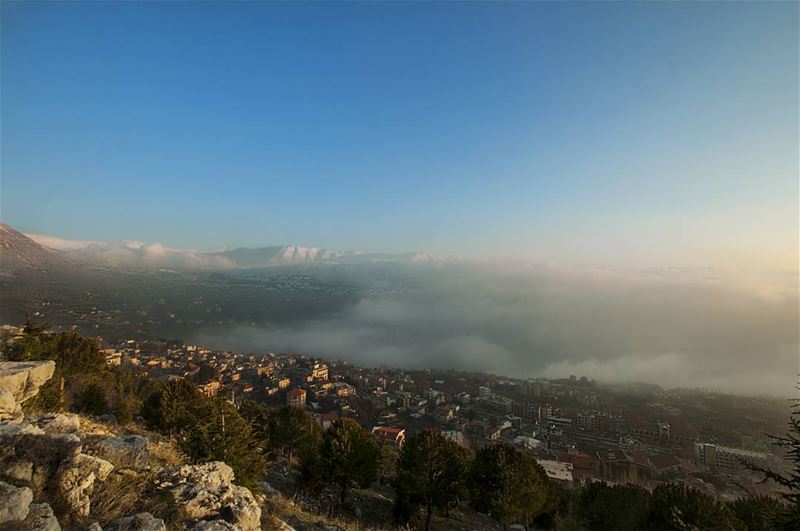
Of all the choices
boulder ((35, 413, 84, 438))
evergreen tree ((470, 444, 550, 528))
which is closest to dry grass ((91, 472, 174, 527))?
boulder ((35, 413, 84, 438))

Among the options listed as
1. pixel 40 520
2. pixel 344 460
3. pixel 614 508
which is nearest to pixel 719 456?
pixel 614 508

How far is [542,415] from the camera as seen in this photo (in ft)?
189

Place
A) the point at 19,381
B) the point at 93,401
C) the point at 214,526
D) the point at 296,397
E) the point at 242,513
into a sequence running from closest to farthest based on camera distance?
1. the point at 214,526
2. the point at 242,513
3. the point at 19,381
4. the point at 93,401
5. the point at 296,397

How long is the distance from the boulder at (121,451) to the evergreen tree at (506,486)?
614 inches

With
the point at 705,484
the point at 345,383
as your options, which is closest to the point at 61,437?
the point at 705,484

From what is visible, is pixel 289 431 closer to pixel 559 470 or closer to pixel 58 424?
pixel 58 424

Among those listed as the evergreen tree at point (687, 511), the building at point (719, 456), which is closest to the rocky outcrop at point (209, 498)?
the evergreen tree at point (687, 511)

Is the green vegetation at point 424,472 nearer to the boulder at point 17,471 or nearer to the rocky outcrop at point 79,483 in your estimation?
the rocky outcrop at point 79,483

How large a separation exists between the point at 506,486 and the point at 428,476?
367cm

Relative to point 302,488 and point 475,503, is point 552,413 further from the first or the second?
point 302,488

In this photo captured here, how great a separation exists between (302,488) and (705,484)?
34.9 m

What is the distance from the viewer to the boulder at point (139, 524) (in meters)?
3.87

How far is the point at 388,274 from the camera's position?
198 meters

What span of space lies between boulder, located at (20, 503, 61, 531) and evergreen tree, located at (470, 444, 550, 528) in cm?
1742
